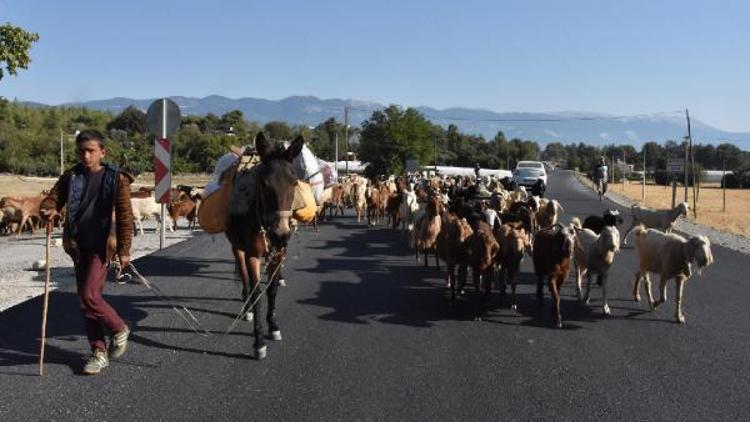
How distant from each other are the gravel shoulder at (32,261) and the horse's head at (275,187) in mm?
4017

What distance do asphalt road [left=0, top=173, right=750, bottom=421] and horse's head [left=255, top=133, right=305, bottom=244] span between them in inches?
49.5

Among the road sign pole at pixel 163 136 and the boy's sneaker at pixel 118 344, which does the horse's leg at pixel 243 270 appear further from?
the road sign pole at pixel 163 136

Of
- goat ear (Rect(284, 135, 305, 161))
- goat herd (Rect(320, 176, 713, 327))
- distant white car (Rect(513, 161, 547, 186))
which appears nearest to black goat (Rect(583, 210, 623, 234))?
goat herd (Rect(320, 176, 713, 327))

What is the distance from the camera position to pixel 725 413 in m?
5.18

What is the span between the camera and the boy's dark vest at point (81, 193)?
229 inches

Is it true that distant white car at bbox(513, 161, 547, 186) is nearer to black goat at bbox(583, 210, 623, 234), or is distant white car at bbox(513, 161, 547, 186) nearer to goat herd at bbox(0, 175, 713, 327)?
goat herd at bbox(0, 175, 713, 327)

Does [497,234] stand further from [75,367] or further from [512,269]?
[75,367]

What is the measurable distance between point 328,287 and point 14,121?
99177 mm

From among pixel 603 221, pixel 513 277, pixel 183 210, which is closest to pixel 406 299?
pixel 513 277

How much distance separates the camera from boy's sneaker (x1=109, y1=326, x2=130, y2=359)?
6078 mm

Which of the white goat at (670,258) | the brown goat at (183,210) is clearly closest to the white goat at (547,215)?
the white goat at (670,258)

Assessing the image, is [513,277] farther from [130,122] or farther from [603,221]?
[130,122]

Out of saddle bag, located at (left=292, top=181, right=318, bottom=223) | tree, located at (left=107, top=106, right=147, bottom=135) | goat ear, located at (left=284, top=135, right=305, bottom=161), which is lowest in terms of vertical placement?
saddle bag, located at (left=292, top=181, right=318, bottom=223)

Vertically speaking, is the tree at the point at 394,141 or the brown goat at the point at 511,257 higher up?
the tree at the point at 394,141
